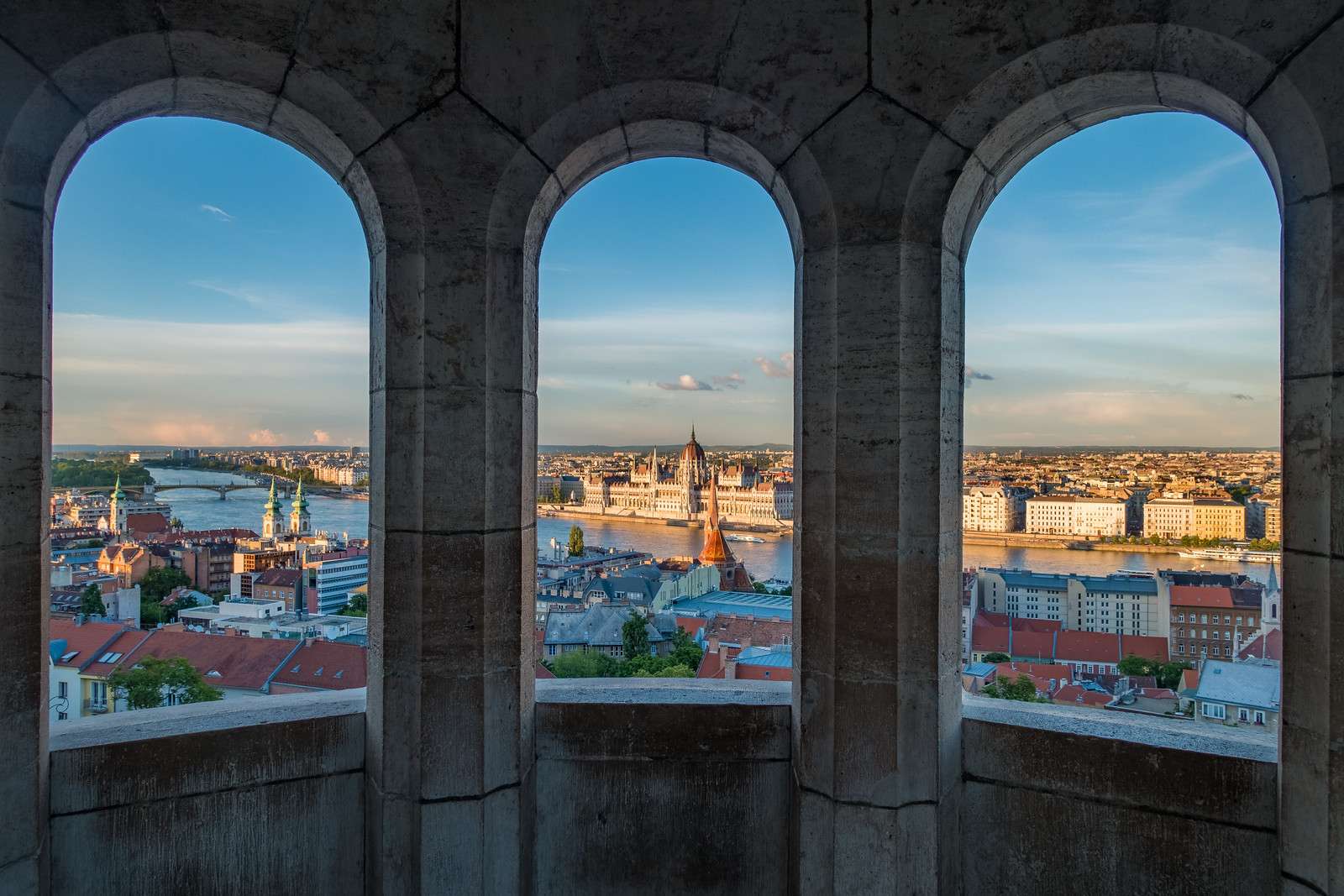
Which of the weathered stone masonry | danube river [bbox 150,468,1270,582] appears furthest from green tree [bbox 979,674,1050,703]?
the weathered stone masonry

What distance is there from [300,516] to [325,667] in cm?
242

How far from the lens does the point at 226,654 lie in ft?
16.9

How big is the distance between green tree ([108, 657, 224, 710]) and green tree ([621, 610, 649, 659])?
2.47 metres

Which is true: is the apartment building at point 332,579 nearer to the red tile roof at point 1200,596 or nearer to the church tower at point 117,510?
the church tower at point 117,510

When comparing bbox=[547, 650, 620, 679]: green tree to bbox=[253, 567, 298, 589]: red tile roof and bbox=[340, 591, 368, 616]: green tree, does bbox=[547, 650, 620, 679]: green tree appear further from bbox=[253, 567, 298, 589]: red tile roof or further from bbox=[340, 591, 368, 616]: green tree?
bbox=[253, 567, 298, 589]: red tile roof

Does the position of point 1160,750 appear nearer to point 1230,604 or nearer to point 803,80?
point 1230,604

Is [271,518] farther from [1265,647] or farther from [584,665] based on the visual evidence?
[1265,647]

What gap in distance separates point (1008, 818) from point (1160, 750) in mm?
624

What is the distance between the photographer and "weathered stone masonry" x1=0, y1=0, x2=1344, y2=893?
2883mm

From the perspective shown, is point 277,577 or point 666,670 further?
point 277,577

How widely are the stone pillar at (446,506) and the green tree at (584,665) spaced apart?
1299 mm

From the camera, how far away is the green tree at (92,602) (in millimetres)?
4480

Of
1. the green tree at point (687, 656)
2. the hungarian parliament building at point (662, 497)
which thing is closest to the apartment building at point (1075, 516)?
the green tree at point (687, 656)

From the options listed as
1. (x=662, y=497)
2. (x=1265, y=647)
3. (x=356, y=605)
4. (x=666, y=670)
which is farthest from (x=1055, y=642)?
(x=662, y=497)
